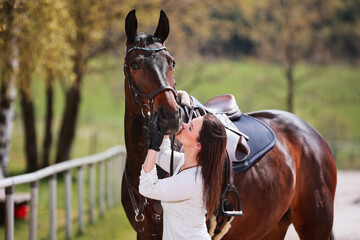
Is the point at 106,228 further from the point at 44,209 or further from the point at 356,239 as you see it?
the point at 356,239

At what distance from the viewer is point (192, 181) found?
270 cm

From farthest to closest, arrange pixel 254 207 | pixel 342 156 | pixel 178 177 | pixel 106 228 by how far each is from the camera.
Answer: pixel 342 156 < pixel 106 228 < pixel 254 207 < pixel 178 177

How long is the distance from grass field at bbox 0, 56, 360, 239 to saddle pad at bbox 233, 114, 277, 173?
449cm

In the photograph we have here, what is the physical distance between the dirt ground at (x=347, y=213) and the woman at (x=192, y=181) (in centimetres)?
518

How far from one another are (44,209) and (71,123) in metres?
5.92

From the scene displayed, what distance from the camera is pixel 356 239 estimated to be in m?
7.38

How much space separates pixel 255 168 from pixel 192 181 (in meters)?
1.54

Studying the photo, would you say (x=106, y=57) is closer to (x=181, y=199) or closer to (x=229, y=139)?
(x=229, y=139)

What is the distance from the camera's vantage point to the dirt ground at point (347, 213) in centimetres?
768

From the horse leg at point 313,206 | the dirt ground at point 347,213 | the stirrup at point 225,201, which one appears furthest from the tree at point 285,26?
the stirrup at point 225,201

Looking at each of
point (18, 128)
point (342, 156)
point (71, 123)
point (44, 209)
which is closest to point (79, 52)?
point (71, 123)

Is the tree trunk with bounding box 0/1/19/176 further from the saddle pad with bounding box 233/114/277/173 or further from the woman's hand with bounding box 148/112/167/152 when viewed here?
the woman's hand with bounding box 148/112/167/152

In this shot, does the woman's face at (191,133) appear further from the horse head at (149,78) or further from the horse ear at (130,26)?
the horse ear at (130,26)

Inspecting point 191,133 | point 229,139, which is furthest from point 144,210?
point 191,133
